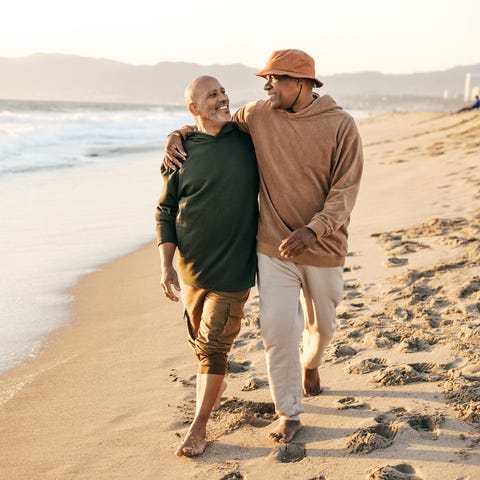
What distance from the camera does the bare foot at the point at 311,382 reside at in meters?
3.51

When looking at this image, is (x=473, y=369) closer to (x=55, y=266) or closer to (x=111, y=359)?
(x=111, y=359)

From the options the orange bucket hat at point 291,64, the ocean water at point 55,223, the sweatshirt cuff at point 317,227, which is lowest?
the ocean water at point 55,223

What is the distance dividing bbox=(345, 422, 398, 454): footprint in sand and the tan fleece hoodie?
0.78m

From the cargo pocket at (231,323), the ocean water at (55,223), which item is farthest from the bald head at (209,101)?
the ocean water at (55,223)

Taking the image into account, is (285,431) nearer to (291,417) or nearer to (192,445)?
(291,417)

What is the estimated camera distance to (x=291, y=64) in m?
3.04

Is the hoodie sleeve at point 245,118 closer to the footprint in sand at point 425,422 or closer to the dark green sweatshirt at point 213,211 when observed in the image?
the dark green sweatshirt at point 213,211

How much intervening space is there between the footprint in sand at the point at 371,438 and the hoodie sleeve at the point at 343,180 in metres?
0.91

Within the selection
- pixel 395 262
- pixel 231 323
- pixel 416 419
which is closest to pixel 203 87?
pixel 231 323

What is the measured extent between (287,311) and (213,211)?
1.90 feet

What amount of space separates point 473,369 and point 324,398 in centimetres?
82

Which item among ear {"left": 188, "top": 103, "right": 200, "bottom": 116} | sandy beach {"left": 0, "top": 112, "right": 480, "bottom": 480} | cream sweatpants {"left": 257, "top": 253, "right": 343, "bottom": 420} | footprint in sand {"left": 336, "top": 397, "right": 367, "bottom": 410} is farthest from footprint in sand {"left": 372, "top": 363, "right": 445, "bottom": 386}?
ear {"left": 188, "top": 103, "right": 200, "bottom": 116}

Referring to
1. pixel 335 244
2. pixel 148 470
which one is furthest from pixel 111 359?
pixel 335 244

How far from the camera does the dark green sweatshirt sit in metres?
3.03
